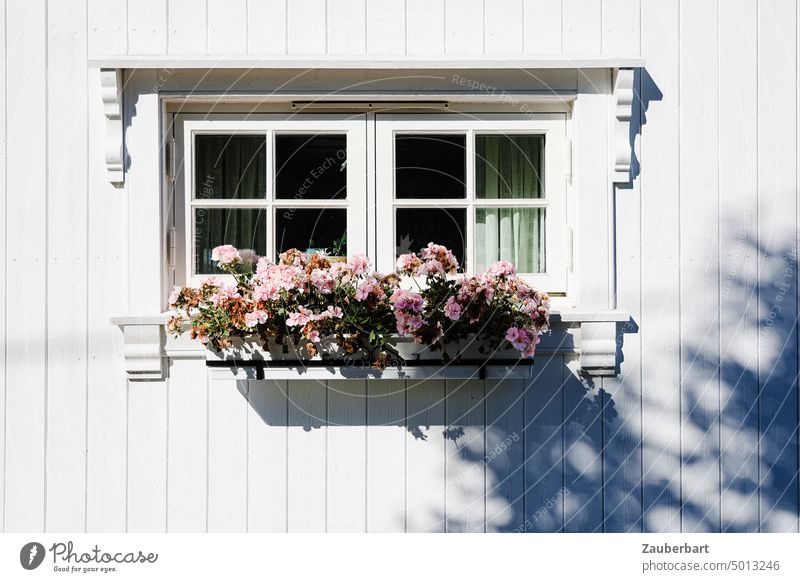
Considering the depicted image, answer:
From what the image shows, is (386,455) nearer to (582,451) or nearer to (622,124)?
(582,451)

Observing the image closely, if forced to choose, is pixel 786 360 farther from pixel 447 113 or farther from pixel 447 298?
pixel 447 113

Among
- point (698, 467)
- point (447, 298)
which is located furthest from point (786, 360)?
point (447, 298)

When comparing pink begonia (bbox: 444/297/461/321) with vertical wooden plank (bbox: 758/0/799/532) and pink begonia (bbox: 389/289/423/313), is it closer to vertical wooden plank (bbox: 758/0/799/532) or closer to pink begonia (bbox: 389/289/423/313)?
pink begonia (bbox: 389/289/423/313)

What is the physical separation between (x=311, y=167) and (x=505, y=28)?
0.94 meters

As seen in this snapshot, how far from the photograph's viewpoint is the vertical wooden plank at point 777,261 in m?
3.07

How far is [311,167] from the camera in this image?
312 centimetres

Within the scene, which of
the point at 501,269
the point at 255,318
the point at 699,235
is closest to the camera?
the point at 255,318

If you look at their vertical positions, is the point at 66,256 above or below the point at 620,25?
below

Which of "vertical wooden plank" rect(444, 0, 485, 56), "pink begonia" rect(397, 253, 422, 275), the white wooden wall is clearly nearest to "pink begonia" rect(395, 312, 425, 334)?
"pink begonia" rect(397, 253, 422, 275)

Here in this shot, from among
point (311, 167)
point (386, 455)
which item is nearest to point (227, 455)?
point (386, 455)

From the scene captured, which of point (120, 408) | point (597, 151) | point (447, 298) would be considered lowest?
point (120, 408)

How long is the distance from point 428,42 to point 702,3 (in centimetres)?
111

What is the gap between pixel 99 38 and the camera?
3.01 meters

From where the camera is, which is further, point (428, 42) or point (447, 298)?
point (428, 42)
